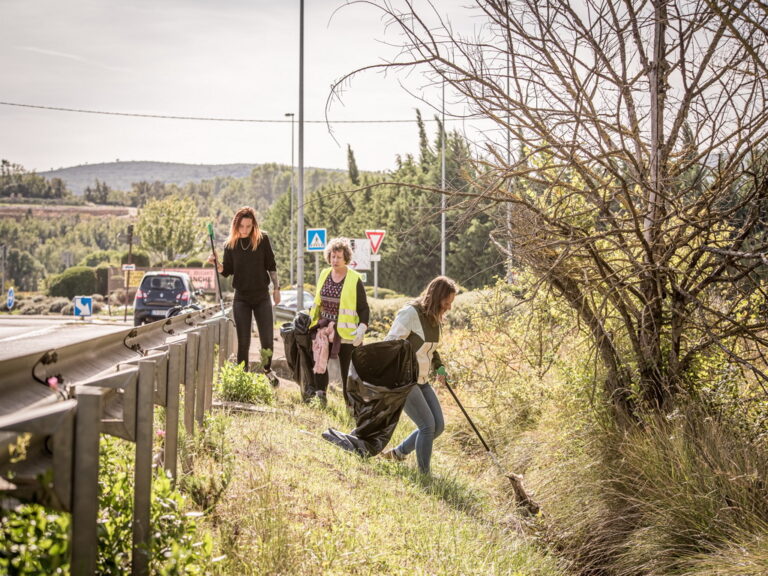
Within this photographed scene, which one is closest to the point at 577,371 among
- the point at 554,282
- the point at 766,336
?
the point at 554,282

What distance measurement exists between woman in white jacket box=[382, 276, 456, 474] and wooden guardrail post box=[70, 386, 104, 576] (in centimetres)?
487

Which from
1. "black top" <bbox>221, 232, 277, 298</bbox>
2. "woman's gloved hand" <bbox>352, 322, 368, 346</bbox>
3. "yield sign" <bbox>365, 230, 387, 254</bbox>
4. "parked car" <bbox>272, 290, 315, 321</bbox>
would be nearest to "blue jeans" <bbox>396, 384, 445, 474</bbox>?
"woman's gloved hand" <bbox>352, 322, 368, 346</bbox>

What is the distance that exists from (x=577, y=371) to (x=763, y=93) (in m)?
2.73

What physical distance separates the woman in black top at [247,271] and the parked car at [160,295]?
1119 centimetres

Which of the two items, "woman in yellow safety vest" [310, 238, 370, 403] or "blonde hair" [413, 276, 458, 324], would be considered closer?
"blonde hair" [413, 276, 458, 324]

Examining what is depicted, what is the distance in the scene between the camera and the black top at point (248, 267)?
30.4 ft

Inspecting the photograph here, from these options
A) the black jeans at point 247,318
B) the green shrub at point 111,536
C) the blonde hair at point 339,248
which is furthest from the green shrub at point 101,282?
the green shrub at point 111,536

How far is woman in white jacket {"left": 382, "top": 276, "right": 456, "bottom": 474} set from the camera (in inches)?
287

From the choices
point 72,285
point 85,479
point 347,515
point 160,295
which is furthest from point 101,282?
point 85,479

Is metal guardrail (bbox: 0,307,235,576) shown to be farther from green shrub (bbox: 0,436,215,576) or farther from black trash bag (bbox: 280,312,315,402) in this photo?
black trash bag (bbox: 280,312,315,402)

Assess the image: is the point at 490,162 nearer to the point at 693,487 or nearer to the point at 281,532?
the point at 693,487

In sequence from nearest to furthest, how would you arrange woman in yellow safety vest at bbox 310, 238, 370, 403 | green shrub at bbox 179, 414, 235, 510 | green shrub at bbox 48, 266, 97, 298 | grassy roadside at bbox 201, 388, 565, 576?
1. grassy roadside at bbox 201, 388, 565, 576
2. green shrub at bbox 179, 414, 235, 510
3. woman in yellow safety vest at bbox 310, 238, 370, 403
4. green shrub at bbox 48, 266, 97, 298

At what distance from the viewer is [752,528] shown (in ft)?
16.4

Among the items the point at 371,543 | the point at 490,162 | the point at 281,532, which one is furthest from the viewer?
the point at 490,162
